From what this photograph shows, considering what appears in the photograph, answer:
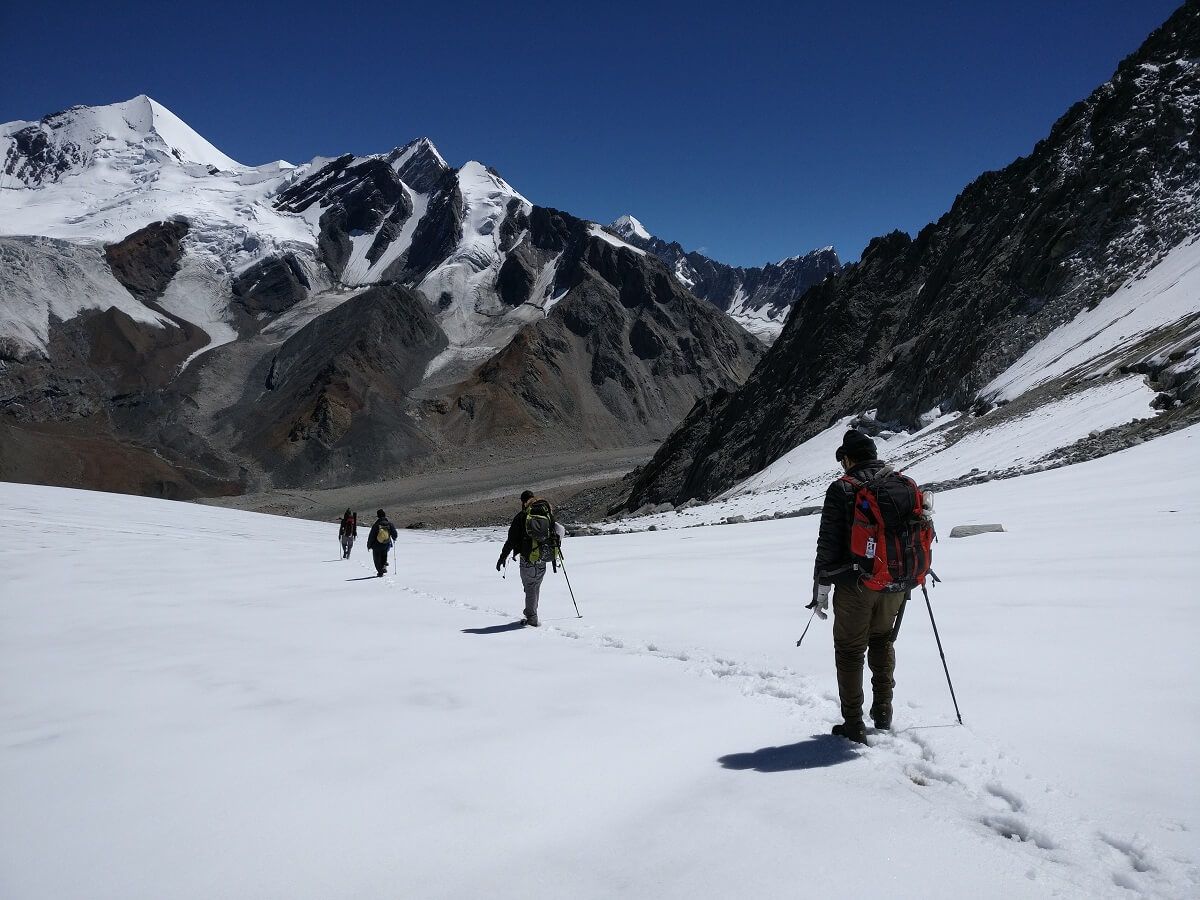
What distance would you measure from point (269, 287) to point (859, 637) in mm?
173374

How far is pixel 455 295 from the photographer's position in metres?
159

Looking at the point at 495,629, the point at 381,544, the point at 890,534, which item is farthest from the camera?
the point at 381,544

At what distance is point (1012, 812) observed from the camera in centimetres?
340

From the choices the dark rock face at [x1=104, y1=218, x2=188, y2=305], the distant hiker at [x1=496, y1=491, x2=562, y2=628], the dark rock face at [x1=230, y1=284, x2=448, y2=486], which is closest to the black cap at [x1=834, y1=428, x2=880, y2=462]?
the distant hiker at [x1=496, y1=491, x2=562, y2=628]

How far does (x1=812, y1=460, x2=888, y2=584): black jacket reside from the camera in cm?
438

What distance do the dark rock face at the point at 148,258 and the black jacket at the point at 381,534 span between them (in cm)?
15546

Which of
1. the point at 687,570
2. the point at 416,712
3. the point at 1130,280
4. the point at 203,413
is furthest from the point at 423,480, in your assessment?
the point at 416,712

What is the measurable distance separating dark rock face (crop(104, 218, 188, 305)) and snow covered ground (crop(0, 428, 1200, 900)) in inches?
6480

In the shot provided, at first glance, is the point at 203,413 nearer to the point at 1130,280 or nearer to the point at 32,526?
the point at 32,526

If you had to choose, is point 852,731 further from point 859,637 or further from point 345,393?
point 345,393

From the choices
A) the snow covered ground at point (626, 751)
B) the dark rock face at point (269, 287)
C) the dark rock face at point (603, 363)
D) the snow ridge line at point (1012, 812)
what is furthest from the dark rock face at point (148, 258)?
the snow ridge line at point (1012, 812)

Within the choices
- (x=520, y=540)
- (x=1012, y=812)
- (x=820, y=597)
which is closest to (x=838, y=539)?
(x=820, y=597)

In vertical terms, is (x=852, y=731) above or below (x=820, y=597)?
below

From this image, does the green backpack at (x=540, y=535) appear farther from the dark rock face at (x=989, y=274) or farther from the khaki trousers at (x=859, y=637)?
the dark rock face at (x=989, y=274)
